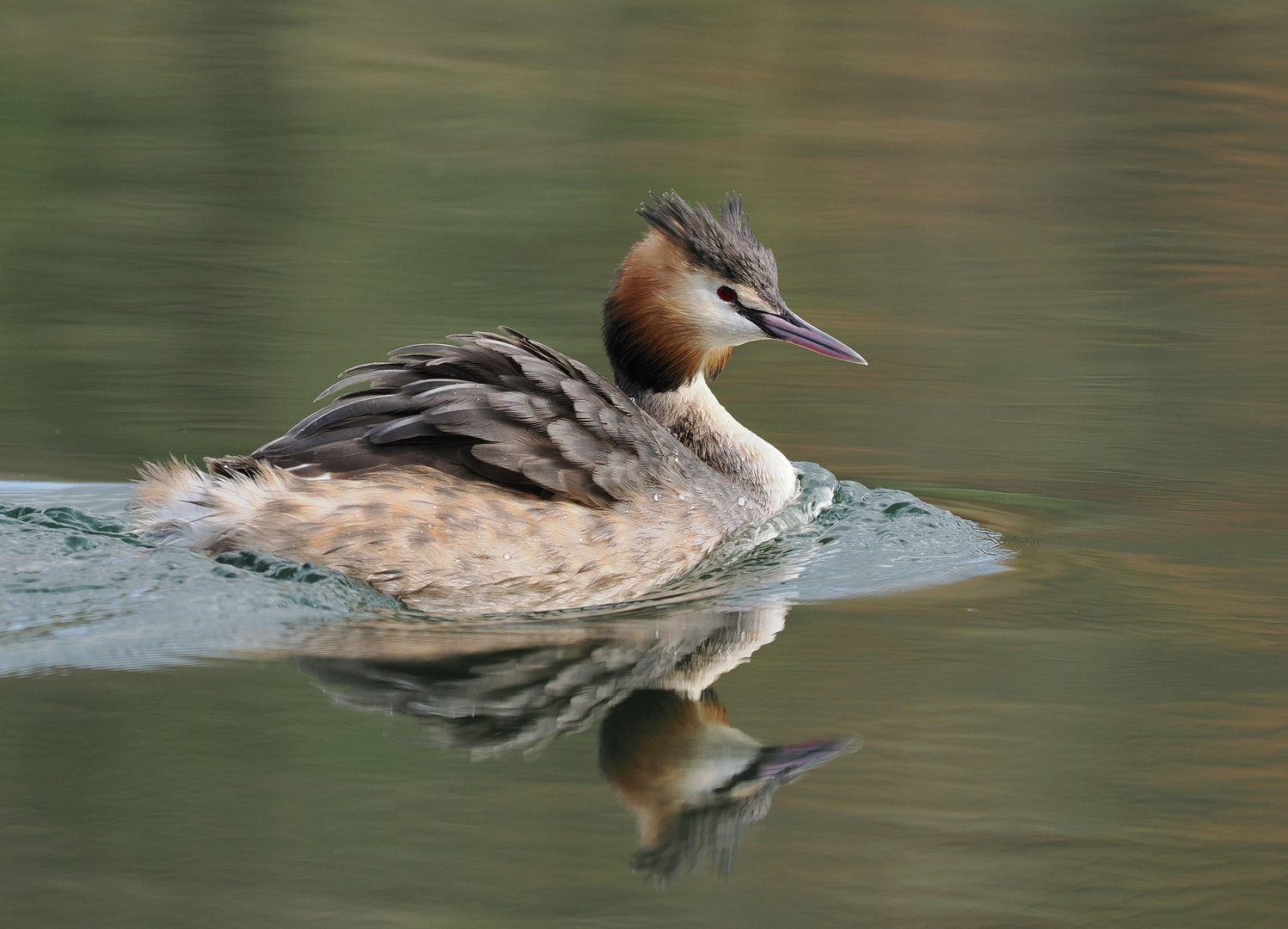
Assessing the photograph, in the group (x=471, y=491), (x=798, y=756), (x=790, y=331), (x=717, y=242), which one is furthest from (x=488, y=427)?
(x=798, y=756)

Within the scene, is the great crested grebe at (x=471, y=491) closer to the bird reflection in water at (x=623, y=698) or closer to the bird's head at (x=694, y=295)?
the bird reflection in water at (x=623, y=698)

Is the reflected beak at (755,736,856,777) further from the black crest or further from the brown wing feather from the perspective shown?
the black crest

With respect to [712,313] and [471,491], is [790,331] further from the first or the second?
[471,491]

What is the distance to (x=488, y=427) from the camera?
17.6ft

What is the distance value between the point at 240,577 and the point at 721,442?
7.27 ft

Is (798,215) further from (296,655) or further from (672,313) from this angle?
(296,655)

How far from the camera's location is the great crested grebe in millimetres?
5195

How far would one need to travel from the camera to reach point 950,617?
5453 millimetres

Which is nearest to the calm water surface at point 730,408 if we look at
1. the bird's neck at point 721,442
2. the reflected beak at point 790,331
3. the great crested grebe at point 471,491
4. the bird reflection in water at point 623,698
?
the bird reflection in water at point 623,698

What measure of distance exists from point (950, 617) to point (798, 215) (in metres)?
6.27

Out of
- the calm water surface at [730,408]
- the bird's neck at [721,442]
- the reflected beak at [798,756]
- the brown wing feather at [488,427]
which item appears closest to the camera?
the calm water surface at [730,408]

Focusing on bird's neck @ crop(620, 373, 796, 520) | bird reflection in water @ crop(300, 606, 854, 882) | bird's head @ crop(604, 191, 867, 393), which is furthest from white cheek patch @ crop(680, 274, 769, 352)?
bird reflection in water @ crop(300, 606, 854, 882)

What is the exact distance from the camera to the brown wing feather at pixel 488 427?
211 inches

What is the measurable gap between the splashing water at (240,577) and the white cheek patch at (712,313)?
2.50ft
